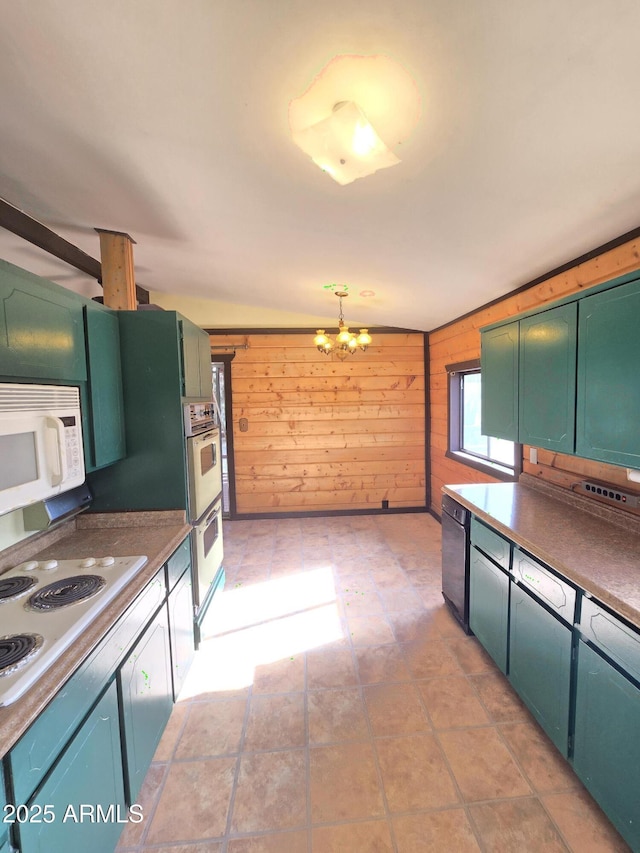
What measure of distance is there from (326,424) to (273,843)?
372cm

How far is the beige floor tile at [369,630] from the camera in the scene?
2.33m

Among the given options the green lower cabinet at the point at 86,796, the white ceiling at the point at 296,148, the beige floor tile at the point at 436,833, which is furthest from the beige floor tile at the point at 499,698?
the white ceiling at the point at 296,148

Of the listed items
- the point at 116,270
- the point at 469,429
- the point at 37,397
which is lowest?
the point at 469,429

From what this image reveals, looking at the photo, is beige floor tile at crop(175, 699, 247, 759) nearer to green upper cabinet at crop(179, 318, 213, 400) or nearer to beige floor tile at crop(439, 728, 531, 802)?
beige floor tile at crop(439, 728, 531, 802)

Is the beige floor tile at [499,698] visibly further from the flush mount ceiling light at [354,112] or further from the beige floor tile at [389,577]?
the flush mount ceiling light at [354,112]

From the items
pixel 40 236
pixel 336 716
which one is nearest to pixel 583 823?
pixel 336 716

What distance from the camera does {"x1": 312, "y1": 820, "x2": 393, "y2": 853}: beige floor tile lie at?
1.27 meters

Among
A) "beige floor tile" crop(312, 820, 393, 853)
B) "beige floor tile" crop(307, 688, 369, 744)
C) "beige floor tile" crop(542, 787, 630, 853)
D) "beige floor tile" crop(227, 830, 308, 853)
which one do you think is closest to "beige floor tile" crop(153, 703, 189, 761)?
"beige floor tile" crop(227, 830, 308, 853)

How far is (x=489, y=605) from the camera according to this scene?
2.01 m

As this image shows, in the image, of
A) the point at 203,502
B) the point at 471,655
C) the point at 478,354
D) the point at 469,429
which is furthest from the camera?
the point at 469,429

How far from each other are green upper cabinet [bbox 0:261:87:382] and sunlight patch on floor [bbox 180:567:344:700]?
177 centimetres

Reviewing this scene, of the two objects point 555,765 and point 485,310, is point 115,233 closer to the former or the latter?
point 485,310

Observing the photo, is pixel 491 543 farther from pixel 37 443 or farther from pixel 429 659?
pixel 37 443

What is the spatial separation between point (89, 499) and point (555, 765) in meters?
2.53
